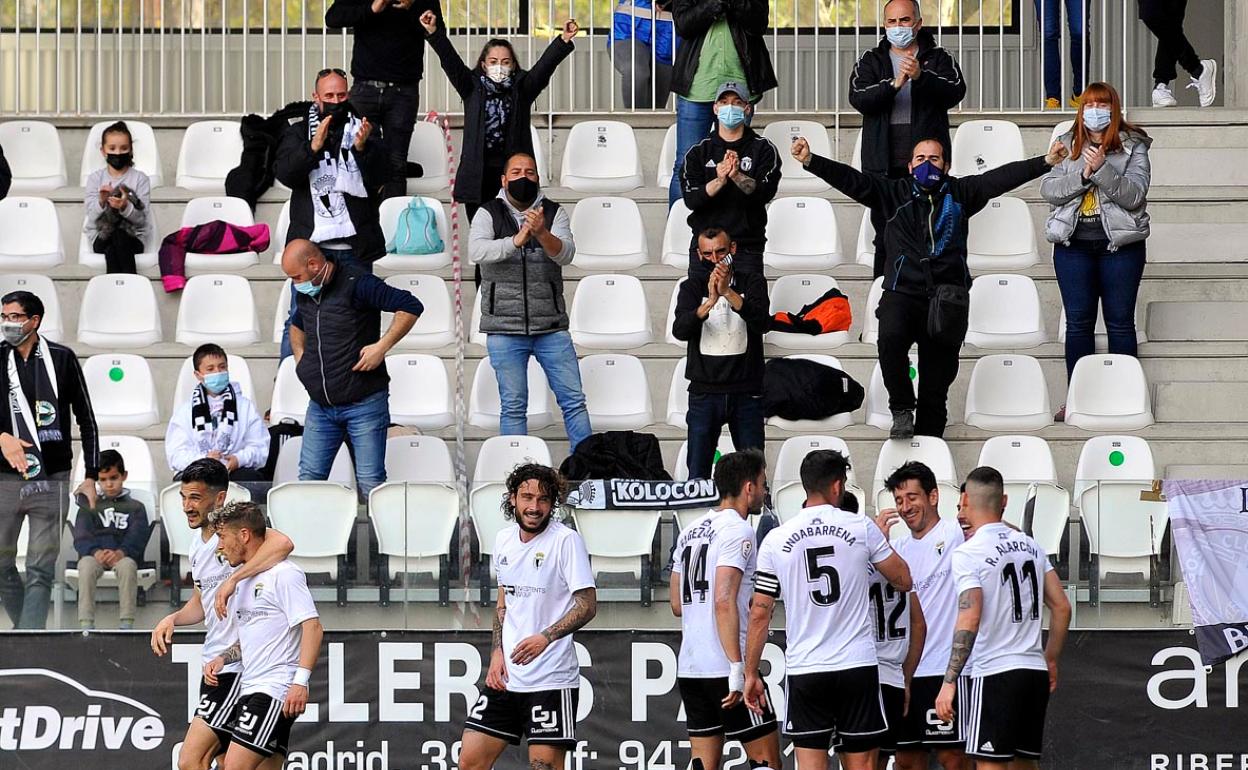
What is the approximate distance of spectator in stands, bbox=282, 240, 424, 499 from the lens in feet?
39.8

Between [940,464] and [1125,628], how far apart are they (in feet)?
6.58

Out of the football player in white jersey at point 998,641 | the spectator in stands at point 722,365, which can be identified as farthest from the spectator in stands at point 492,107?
the football player in white jersey at point 998,641

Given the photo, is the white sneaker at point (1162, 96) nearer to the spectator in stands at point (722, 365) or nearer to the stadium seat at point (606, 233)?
the stadium seat at point (606, 233)

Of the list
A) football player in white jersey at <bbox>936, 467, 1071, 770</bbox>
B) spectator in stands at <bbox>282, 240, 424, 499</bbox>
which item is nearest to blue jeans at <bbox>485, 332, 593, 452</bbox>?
spectator in stands at <bbox>282, 240, 424, 499</bbox>

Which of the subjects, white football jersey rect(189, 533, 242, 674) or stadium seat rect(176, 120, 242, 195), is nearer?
white football jersey rect(189, 533, 242, 674)

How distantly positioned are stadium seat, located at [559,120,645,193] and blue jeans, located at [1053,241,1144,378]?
374 centimetres

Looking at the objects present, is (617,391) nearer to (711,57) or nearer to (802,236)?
(802,236)

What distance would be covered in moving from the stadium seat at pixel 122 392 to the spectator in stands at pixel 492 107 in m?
2.47

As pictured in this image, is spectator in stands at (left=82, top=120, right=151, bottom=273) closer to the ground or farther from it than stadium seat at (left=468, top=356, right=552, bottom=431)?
farther from it

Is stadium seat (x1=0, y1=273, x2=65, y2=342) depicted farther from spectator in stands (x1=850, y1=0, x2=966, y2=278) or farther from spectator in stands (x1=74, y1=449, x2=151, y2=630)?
spectator in stands (x1=850, y1=0, x2=966, y2=278)

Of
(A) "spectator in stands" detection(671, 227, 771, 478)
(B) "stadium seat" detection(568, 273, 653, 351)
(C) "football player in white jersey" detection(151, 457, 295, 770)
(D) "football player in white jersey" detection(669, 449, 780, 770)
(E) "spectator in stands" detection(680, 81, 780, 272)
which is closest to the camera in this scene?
(C) "football player in white jersey" detection(151, 457, 295, 770)

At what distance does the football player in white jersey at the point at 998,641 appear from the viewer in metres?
9.55

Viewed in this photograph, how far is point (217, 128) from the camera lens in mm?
16531

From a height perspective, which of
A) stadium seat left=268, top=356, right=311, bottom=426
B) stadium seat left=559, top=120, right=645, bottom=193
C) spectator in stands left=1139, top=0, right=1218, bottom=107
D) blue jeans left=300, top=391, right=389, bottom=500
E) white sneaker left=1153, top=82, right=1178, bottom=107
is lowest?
blue jeans left=300, top=391, right=389, bottom=500
